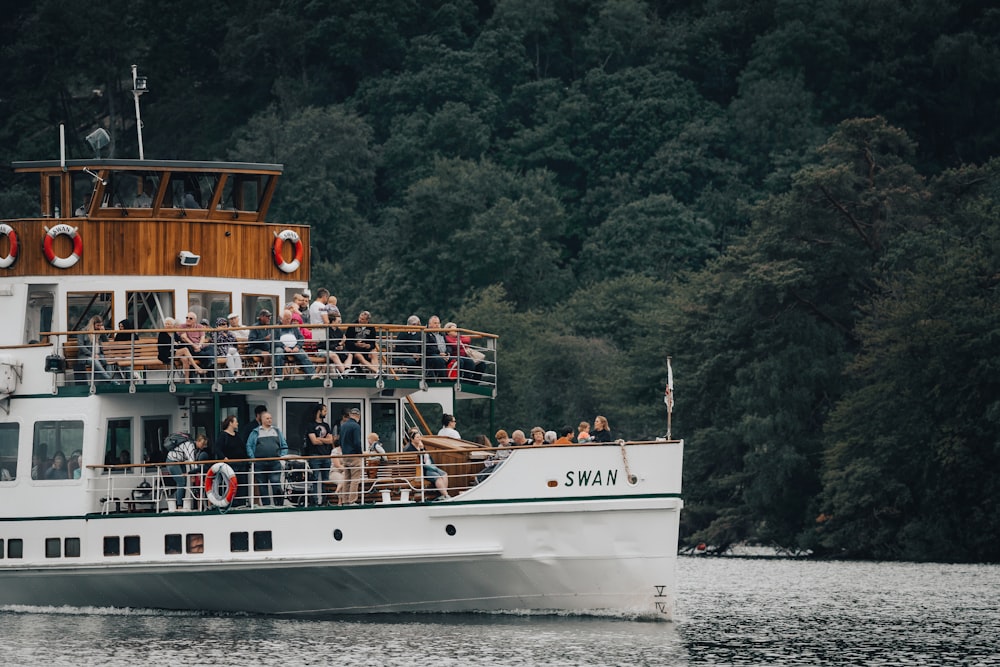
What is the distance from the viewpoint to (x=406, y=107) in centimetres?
10312

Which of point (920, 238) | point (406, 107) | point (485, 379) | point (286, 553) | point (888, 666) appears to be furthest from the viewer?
point (406, 107)

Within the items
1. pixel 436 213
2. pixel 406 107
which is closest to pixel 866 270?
pixel 436 213

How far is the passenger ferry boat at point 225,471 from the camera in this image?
109 feet

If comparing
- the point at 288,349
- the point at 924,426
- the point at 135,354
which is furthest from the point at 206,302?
the point at 924,426

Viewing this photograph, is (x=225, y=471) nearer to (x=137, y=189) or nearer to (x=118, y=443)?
(x=118, y=443)

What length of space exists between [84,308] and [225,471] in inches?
181

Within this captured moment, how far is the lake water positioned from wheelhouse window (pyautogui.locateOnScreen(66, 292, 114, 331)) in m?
4.63

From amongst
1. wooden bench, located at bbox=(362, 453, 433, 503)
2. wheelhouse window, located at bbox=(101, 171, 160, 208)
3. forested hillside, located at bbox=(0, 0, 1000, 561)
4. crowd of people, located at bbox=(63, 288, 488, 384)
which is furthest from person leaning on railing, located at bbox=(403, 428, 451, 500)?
forested hillside, located at bbox=(0, 0, 1000, 561)

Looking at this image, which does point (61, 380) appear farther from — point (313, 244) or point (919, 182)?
point (313, 244)

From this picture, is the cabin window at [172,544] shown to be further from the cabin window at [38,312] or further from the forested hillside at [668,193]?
the forested hillside at [668,193]

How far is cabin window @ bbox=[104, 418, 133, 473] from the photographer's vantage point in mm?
35812

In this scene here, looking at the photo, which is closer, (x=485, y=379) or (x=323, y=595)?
(x=323, y=595)

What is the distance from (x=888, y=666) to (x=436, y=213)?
5993 centimetres

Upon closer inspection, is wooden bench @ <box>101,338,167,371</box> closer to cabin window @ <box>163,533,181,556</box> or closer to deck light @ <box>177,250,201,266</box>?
deck light @ <box>177,250,201,266</box>
